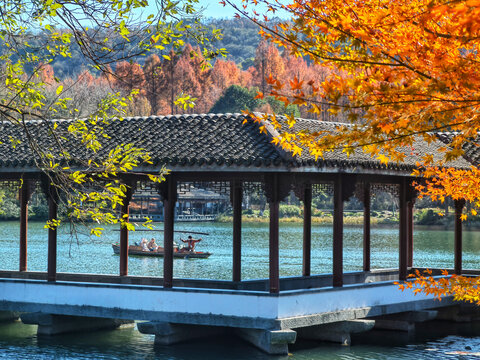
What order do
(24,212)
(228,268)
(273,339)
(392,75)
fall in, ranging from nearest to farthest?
1. (392,75)
2. (273,339)
3. (24,212)
4. (228,268)

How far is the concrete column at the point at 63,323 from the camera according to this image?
14.2 metres

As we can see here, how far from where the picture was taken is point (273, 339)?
12547 millimetres

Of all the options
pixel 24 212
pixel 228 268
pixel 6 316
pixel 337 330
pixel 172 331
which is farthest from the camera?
pixel 228 268

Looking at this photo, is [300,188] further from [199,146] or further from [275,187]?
[199,146]

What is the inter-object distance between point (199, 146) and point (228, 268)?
20.0 m

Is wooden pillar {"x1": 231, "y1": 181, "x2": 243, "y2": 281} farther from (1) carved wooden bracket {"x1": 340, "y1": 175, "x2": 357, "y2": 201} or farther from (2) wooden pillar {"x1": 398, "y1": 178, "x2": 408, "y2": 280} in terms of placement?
(2) wooden pillar {"x1": 398, "y1": 178, "x2": 408, "y2": 280}

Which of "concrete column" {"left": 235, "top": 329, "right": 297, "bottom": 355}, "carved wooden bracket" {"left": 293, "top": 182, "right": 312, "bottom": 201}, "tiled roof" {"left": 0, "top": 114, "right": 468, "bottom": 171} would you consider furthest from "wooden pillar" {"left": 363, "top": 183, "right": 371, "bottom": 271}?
"concrete column" {"left": 235, "top": 329, "right": 297, "bottom": 355}

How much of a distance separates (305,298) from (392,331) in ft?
10.0

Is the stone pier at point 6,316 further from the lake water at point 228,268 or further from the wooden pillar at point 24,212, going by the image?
the wooden pillar at point 24,212

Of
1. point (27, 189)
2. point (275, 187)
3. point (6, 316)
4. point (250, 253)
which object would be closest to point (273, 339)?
point (275, 187)

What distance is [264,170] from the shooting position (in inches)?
503

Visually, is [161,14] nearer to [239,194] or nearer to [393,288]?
[239,194]

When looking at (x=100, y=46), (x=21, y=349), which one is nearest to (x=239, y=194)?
(x=21, y=349)

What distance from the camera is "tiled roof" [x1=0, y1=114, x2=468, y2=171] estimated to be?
Answer: 1284 centimetres
